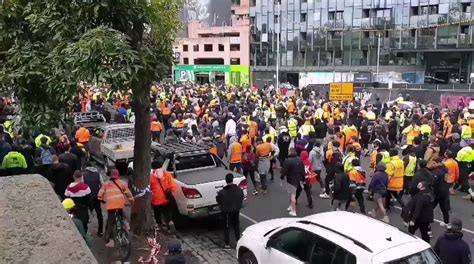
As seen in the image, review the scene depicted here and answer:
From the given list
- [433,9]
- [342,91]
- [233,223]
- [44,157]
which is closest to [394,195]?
[233,223]

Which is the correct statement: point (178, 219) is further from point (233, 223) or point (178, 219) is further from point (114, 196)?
point (114, 196)

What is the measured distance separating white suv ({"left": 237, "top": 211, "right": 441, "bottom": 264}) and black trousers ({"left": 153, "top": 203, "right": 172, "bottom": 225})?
9.32ft

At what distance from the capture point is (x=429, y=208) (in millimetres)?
9164

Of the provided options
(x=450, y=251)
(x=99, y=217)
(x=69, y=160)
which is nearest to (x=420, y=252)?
(x=450, y=251)

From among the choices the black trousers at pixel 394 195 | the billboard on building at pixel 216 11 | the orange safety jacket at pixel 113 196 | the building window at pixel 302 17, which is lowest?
the black trousers at pixel 394 195

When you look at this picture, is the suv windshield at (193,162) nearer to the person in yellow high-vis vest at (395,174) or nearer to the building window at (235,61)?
the person in yellow high-vis vest at (395,174)

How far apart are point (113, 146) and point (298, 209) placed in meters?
6.62

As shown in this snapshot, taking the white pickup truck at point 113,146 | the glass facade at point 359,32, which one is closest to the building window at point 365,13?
the glass facade at point 359,32

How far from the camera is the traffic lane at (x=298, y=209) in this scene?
11.5 meters

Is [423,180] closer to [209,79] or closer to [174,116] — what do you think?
[174,116]

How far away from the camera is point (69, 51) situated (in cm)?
666

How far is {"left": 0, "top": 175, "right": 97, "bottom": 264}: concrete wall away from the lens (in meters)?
2.27

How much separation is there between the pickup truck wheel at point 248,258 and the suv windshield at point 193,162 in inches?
148

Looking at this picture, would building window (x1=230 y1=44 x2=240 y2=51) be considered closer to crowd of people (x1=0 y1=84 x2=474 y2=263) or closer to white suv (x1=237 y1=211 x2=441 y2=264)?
crowd of people (x1=0 y1=84 x2=474 y2=263)
